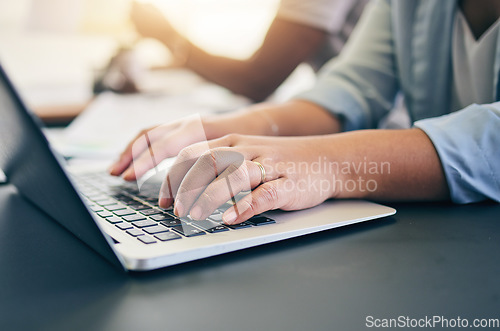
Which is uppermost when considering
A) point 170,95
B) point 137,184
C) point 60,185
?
point 60,185

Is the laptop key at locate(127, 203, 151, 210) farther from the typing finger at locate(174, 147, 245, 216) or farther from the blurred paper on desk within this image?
the blurred paper on desk

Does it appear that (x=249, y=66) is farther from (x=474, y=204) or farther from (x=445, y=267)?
(x=445, y=267)

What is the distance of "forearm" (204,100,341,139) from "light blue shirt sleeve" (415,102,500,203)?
308 mm

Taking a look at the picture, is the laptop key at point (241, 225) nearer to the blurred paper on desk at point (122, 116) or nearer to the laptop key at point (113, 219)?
the laptop key at point (113, 219)

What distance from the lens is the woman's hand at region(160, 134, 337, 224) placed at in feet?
1.40

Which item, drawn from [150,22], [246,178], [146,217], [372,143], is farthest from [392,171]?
[150,22]

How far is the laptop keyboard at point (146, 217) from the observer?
0.39 m

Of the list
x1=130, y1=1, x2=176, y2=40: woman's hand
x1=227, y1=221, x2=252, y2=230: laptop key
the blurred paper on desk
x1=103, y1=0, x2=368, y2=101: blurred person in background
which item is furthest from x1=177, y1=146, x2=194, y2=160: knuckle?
x1=130, y1=1, x2=176, y2=40: woman's hand

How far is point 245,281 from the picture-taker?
336 mm

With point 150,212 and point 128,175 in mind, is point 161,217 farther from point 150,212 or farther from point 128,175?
point 128,175

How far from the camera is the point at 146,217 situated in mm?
443

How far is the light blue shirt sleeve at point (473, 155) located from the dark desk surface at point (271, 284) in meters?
0.08

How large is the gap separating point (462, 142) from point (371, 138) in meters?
0.10

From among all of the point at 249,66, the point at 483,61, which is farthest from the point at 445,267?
the point at 249,66
